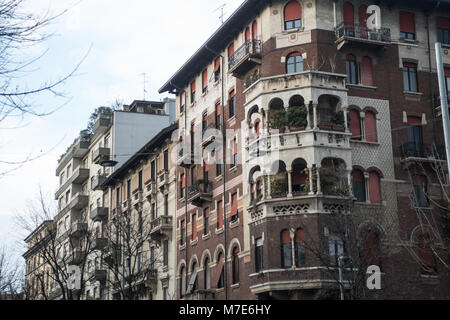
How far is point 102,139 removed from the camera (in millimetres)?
68000

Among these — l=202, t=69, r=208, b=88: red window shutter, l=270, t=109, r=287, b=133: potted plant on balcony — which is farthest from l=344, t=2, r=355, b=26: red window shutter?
l=202, t=69, r=208, b=88: red window shutter

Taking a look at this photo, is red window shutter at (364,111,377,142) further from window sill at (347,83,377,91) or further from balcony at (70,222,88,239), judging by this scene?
balcony at (70,222,88,239)

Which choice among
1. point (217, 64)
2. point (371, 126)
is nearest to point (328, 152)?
point (371, 126)

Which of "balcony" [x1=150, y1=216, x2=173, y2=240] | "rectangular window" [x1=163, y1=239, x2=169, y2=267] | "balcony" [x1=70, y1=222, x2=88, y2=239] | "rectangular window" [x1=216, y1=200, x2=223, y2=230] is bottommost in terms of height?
"rectangular window" [x1=163, y1=239, x2=169, y2=267]

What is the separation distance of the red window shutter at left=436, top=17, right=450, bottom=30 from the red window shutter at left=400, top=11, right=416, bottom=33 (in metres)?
1.63

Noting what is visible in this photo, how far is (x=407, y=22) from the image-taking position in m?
39.5

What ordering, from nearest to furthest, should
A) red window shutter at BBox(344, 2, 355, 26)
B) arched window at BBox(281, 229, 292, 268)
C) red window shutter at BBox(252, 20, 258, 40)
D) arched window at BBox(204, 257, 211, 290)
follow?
arched window at BBox(281, 229, 292, 268)
red window shutter at BBox(344, 2, 355, 26)
red window shutter at BBox(252, 20, 258, 40)
arched window at BBox(204, 257, 211, 290)

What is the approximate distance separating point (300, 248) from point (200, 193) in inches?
396

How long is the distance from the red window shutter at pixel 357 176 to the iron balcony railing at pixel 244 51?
8.11 meters

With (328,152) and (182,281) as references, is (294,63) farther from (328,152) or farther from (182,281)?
(182,281)

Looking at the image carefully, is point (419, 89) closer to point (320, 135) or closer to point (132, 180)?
point (320, 135)

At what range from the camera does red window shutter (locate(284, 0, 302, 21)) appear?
1506 inches
